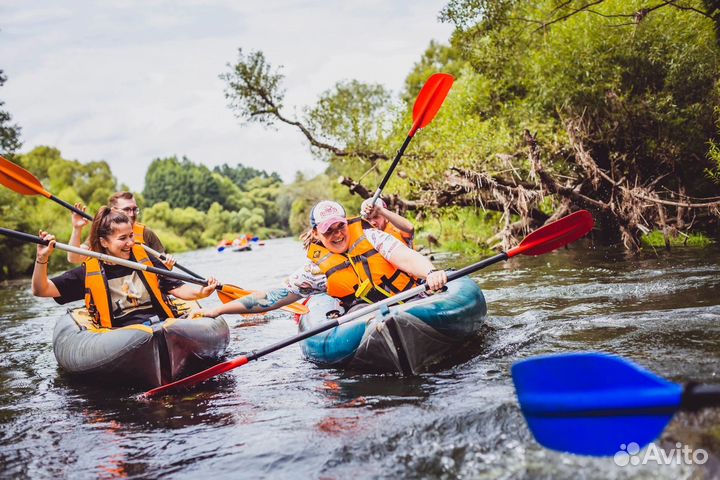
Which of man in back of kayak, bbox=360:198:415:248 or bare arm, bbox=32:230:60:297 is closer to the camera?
bare arm, bbox=32:230:60:297

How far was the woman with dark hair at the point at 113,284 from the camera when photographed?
4.37 meters

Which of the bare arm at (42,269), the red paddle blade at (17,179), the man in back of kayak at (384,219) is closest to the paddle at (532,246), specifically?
the bare arm at (42,269)

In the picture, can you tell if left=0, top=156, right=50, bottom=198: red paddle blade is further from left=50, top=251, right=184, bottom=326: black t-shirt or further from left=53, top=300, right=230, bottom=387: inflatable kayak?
left=53, top=300, right=230, bottom=387: inflatable kayak

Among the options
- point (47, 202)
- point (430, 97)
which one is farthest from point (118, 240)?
point (47, 202)

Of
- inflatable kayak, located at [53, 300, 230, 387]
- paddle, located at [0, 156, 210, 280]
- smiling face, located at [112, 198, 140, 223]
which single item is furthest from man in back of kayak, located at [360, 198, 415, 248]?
smiling face, located at [112, 198, 140, 223]

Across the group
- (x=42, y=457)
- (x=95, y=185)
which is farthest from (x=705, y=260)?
(x=95, y=185)

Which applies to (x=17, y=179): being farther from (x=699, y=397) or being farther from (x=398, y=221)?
(x=699, y=397)

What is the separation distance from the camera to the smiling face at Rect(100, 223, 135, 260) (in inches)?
173

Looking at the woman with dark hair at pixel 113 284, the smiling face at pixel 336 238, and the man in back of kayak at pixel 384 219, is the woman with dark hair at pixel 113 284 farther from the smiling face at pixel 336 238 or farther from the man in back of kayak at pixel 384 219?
the man in back of kayak at pixel 384 219

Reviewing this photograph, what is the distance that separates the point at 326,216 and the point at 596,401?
2383mm

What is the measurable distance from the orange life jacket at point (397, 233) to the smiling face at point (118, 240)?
200 centimetres

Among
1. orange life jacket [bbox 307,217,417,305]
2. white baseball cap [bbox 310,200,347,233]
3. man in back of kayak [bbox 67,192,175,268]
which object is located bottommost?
orange life jacket [bbox 307,217,417,305]

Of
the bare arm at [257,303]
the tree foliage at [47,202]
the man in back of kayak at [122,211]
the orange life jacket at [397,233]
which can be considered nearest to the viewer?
the bare arm at [257,303]

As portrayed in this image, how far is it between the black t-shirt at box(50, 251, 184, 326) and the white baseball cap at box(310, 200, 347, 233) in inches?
58.9
